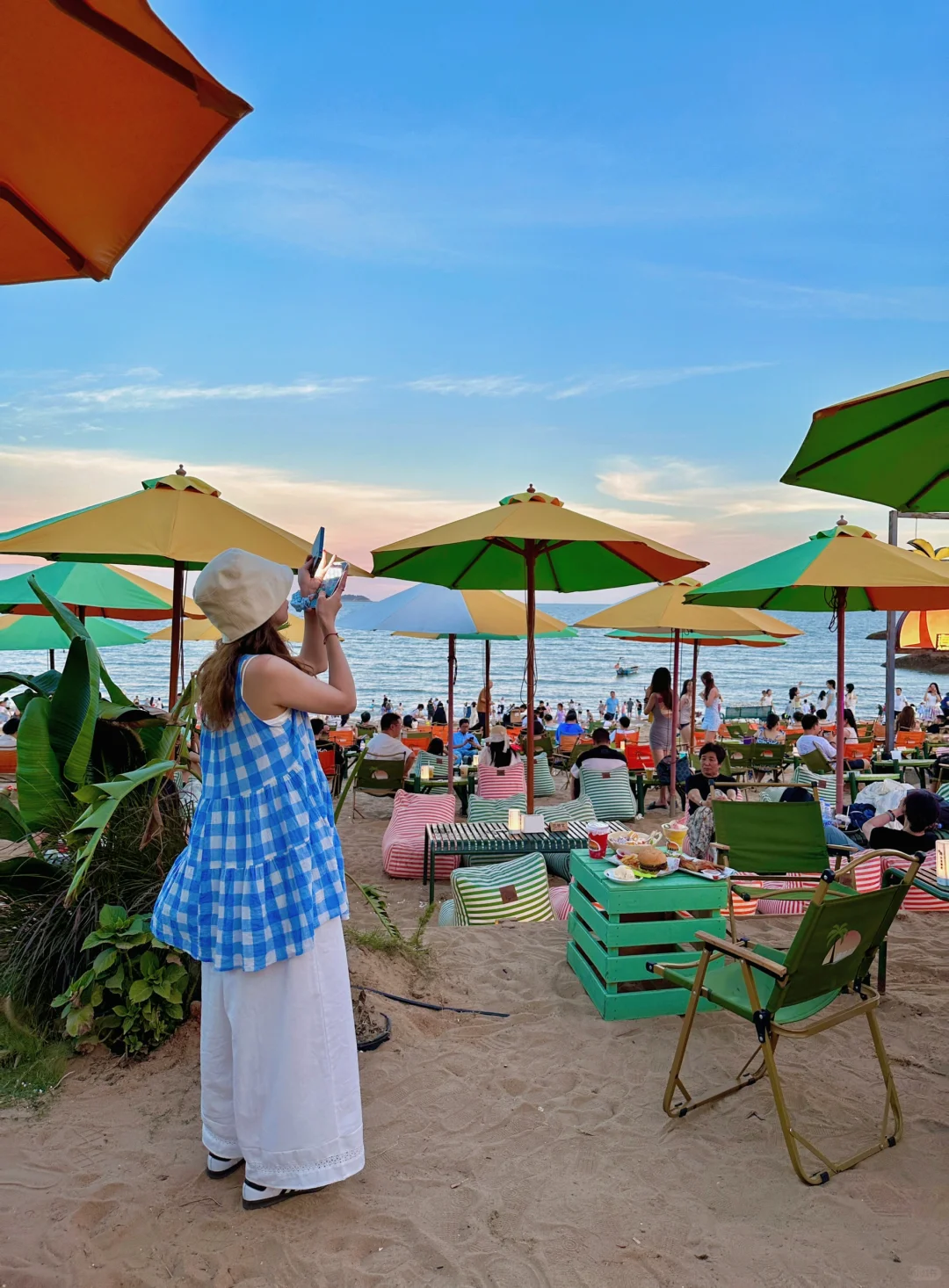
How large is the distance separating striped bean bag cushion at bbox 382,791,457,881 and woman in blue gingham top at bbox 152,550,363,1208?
4.17 meters

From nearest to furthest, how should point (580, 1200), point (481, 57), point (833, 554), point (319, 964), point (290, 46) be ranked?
1. point (319, 964)
2. point (580, 1200)
3. point (833, 554)
4. point (290, 46)
5. point (481, 57)

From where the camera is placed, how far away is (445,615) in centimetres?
948

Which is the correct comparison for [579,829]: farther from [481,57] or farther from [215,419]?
[215,419]

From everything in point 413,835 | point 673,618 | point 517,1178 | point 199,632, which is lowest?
point 517,1178

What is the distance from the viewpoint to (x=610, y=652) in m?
87.1

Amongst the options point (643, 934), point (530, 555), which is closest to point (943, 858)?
point (643, 934)

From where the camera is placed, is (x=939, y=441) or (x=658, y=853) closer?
(x=939, y=441)

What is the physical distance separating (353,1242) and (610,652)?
86.0m

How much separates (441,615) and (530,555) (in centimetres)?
316

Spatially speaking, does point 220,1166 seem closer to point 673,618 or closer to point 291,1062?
point 291,1062

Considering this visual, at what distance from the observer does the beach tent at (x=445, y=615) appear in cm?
930

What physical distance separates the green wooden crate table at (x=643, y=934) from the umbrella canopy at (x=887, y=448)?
1.96 meters

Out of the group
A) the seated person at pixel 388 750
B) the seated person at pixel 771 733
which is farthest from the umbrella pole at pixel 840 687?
the seated person at pixel 771 733

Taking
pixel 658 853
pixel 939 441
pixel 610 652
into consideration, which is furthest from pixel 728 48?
pixel 610 652
